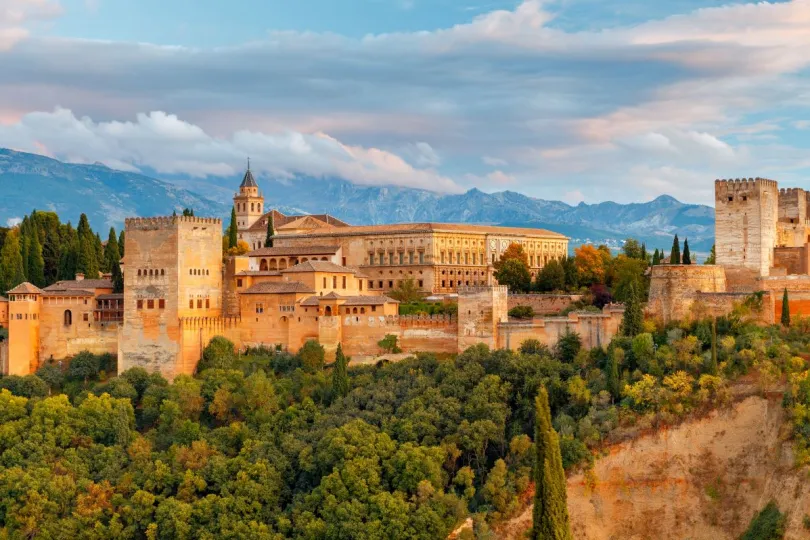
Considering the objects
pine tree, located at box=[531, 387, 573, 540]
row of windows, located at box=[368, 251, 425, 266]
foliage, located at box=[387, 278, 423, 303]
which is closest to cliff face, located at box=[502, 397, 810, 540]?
pine tree, located at box=[531, 387, 573, 540]

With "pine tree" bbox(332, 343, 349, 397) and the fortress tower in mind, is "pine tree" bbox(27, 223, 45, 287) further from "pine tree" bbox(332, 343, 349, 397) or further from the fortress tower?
the fortress tower

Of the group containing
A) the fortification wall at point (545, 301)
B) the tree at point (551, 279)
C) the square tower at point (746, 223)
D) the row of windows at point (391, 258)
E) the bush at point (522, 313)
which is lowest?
the bush at point (522, 313)

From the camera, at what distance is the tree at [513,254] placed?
220 feet

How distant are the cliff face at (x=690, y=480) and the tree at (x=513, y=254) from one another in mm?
24479

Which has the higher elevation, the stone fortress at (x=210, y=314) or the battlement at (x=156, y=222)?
the battlement at (x=156, y=222)

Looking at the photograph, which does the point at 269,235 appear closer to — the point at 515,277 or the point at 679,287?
the point at 515,277

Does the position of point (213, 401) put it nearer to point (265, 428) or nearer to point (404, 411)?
point (265, 428)

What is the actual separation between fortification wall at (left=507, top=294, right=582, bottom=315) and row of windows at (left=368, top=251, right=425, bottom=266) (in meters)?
14.1

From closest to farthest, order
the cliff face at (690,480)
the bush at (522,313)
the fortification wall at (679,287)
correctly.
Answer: the cliff face at (690,480) → the fortification wall at (679,287) → the bush at (522,313)

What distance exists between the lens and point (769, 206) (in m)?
49.5

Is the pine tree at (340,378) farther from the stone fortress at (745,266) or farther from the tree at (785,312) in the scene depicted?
the tree at (785,312)

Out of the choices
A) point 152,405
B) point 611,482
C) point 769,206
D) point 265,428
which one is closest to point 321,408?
point 265,428

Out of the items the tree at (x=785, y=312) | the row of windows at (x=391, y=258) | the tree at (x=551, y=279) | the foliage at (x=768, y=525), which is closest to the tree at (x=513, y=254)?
the row of windows at (x=391, y=258)

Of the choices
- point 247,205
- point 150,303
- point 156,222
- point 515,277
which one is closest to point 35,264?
point 156,222
